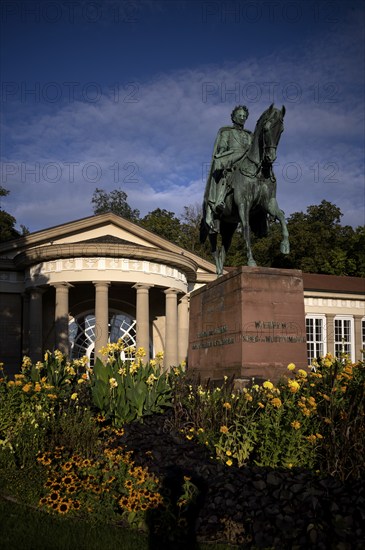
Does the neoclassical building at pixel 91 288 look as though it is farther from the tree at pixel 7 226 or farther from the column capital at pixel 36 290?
the tree at pixel 7 226

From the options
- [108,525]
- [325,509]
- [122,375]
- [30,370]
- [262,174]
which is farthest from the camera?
[262,174]

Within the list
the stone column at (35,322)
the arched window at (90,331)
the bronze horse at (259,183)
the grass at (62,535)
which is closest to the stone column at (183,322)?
the arched window at (90,331)

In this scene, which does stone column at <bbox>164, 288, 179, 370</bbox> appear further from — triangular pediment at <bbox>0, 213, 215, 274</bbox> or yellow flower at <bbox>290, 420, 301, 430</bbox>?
yellow flower at <bbox>290, 420, 301, 430</bbox>

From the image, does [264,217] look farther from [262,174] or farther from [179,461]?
[179,461]

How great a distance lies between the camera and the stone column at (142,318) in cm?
2961

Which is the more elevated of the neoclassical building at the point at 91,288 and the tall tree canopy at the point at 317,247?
the tall tree canopy at the point at 317,247

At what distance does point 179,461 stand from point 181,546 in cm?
146

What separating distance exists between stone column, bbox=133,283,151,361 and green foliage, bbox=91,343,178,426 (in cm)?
1964

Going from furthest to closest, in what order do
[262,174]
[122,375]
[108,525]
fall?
[262,174] < [122,375] < [108,525]

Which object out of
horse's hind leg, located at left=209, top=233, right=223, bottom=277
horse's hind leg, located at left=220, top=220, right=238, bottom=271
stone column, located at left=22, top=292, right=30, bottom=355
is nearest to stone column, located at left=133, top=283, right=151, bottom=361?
stone column, located at left=22, top=292, right=30, bottom=355

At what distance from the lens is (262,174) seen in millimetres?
12016

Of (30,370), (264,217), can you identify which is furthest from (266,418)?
(264,217)

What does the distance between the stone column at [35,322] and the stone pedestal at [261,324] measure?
789 inches

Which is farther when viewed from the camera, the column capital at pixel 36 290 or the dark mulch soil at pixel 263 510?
the column capital at pixel 36 290
